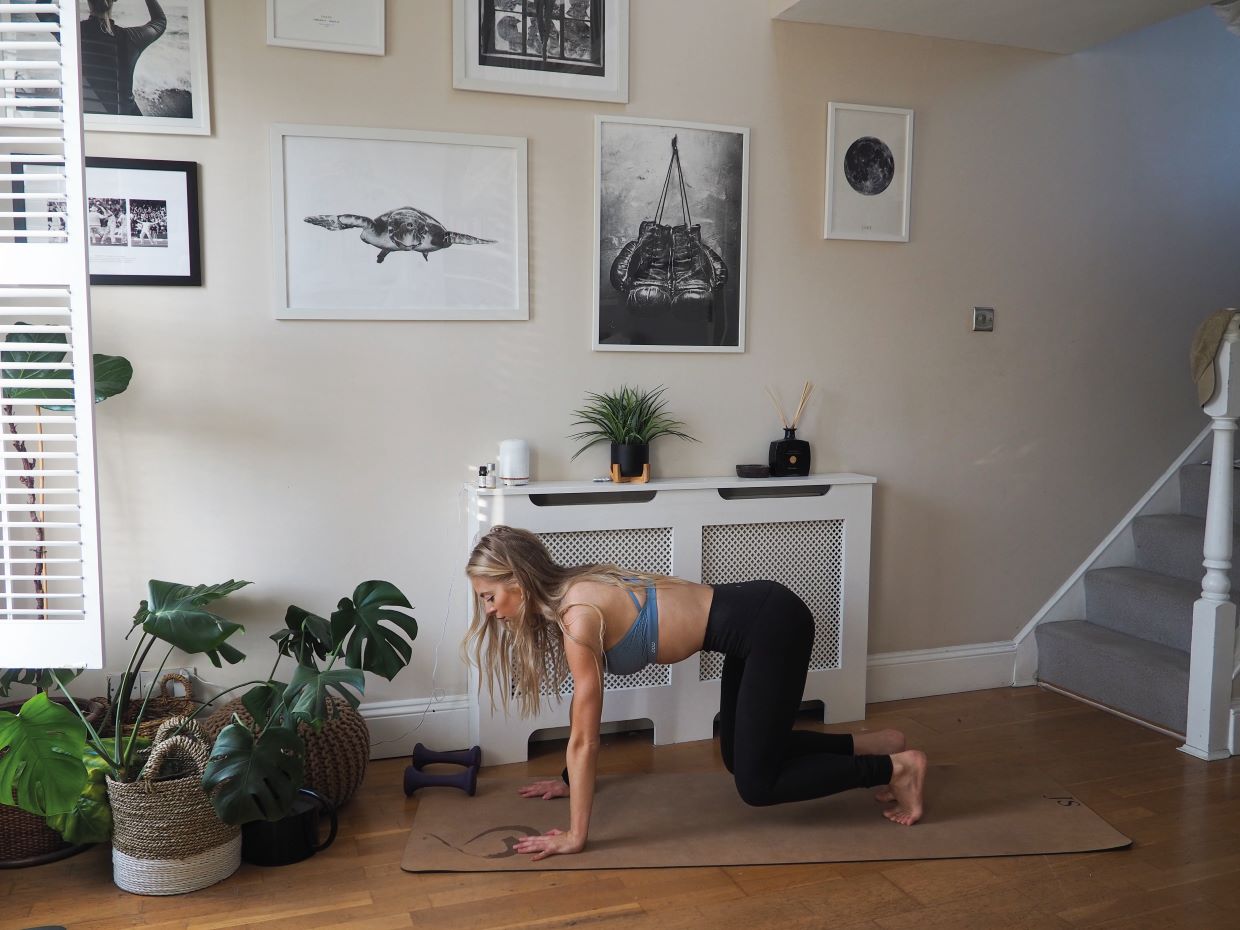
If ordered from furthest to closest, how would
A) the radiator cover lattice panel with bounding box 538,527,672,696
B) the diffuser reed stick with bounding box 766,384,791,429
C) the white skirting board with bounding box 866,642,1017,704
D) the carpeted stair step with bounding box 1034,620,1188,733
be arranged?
1. the white skirting board with bounding box 866,642,1017,704
2. the diffuser reed stick with bounding box 766,384,791,429
3. the carpeted stair step with bounding box 1034,620,1188,733
4. the radiator cover lattice panel with bounding box 538,527,672,696

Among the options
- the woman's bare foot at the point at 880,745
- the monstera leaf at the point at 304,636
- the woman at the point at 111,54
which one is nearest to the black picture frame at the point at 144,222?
the woman at the point at 111,54

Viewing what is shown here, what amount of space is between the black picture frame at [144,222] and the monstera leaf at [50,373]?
0.28 m

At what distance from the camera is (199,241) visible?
2.92m

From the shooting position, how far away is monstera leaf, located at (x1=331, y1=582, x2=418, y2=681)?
274 cm

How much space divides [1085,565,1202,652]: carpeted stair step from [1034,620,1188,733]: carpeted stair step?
4cm

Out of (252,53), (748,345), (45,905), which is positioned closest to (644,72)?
(748,345)

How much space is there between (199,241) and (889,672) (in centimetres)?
277

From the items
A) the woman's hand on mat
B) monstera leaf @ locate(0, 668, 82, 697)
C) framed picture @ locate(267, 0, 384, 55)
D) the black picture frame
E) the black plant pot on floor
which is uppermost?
framed picture @ locate(267, 0, 384, 55)

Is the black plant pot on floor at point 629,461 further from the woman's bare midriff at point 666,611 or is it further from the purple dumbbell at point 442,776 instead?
the purple dumbbell at point 442,776

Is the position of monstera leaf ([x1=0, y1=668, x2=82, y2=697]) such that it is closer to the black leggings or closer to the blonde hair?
the blonde hair

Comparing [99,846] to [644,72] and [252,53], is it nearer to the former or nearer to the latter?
[252,53]

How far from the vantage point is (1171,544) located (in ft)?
13.0

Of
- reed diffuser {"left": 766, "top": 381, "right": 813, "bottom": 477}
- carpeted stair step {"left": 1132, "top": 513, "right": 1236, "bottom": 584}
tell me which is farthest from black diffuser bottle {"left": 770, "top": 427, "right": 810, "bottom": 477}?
carpeted stair step {"left": 1132, "top": 513, "right": 1236, "bottom": 584}

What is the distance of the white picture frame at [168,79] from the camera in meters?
2.82
